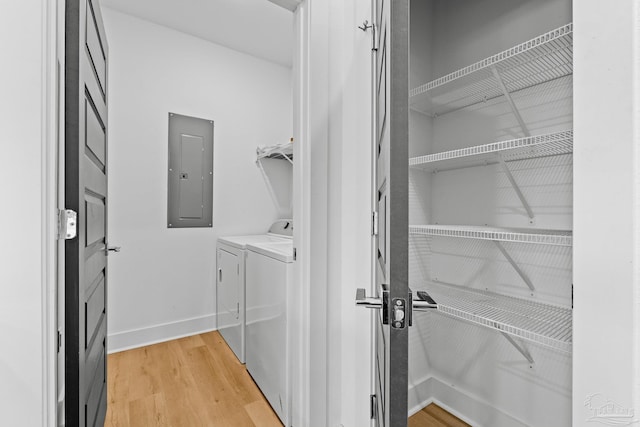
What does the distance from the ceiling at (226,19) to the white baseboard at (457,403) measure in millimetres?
2867

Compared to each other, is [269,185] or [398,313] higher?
[269,185]

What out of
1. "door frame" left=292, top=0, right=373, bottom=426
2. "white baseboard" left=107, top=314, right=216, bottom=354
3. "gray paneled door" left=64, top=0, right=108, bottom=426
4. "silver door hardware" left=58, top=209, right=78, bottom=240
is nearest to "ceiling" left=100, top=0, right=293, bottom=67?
"door frame" left=292, top=0, right=373, bottom=426

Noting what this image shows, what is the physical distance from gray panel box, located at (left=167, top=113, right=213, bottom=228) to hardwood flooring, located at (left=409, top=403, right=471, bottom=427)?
7.28ft

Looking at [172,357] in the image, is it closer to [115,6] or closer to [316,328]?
[316,328]

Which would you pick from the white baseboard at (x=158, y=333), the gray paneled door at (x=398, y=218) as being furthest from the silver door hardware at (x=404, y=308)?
the white baseboard at (x=158, y=333)

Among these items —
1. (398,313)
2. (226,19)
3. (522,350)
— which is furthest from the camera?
(226,19)

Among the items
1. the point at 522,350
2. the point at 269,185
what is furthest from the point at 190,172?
the point at 522,350

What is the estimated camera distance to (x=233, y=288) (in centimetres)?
229

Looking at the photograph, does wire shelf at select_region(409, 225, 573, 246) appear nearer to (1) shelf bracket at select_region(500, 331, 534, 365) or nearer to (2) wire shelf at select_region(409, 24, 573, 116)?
(1) shelf bracket at select_region(500, 331, 534, 365)

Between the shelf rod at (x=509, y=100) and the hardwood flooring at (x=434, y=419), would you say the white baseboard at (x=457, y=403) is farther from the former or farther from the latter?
the shelf rod at (x=509, y=100)

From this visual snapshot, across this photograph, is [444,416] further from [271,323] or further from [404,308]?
[404,308]

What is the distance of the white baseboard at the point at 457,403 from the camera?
143cm

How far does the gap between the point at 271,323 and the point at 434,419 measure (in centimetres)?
104
